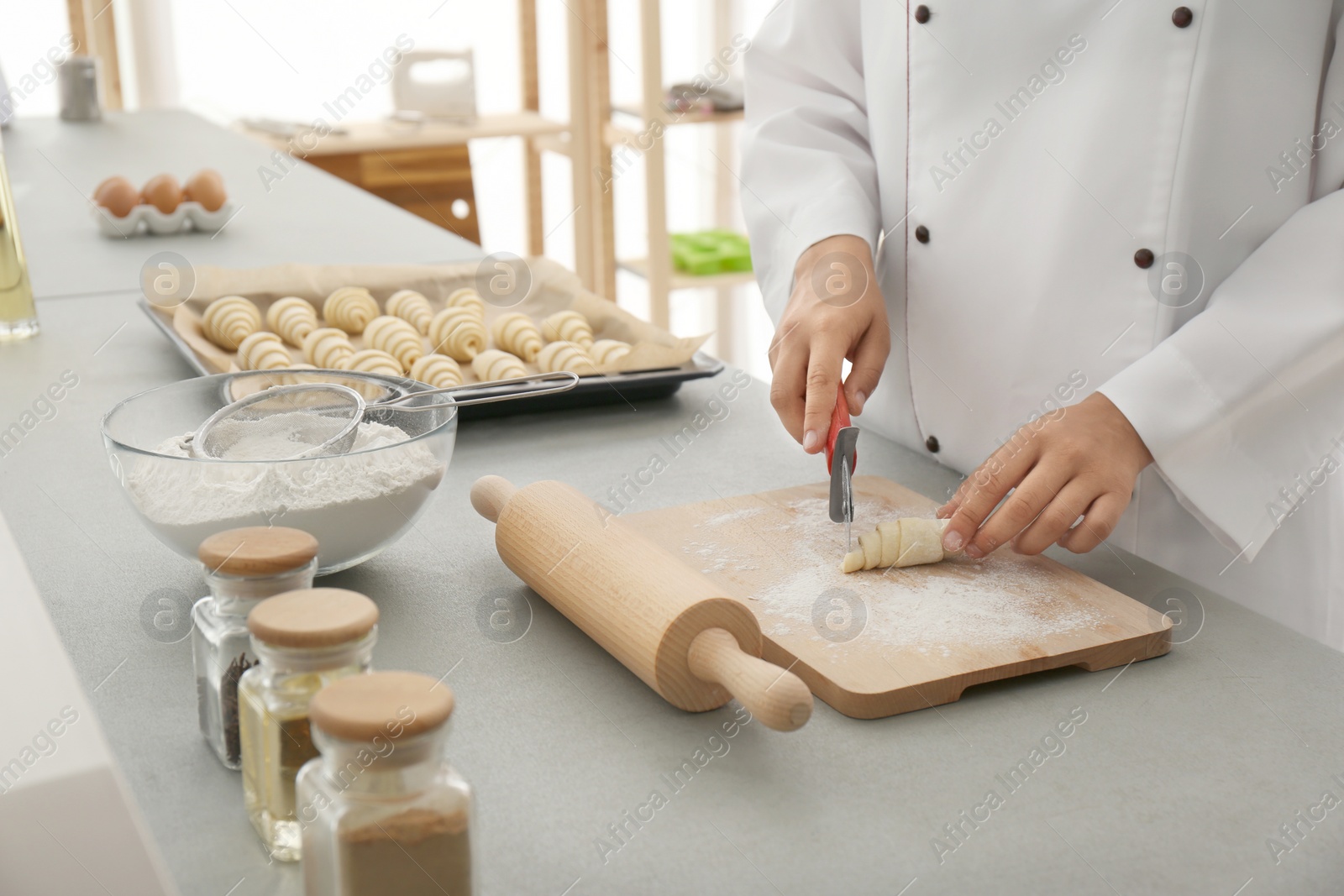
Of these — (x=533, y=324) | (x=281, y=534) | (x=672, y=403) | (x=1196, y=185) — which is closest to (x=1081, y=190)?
(x=1196, y=185)

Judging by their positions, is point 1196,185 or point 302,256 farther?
point 302,256

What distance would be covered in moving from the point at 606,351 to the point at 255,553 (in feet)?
2.60

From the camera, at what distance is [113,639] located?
775 mm

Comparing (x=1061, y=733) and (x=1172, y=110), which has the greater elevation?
(x=1172, y=110)

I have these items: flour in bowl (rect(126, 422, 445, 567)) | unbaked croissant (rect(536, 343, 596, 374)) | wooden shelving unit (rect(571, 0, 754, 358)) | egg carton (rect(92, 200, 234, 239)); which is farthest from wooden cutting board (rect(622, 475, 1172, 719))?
wooden shelving unit (rect(571, 0, 754, 358))

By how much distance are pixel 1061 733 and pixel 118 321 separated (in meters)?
1.32

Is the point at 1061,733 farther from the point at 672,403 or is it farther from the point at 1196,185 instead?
the point at 672,403

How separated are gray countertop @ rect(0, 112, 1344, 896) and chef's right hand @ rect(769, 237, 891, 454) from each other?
0.77 feet

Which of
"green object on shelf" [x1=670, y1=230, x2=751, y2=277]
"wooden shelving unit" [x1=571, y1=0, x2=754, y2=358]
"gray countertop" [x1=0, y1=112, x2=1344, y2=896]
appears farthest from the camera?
"green object on shelf" [x1=670, y1=230, x2=751, y2=277]

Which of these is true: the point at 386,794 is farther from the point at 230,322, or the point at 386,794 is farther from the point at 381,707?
the point at 230,322

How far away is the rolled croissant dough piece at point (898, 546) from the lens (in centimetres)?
85

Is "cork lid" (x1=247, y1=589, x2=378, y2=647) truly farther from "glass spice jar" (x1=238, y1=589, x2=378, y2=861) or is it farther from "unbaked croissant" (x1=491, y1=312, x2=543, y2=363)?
"unbaked croissant" (x1=491, y1=312, x2=543, y2=363)

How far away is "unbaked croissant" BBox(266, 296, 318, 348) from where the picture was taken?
54.9 inches

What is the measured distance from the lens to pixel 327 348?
133 cm
